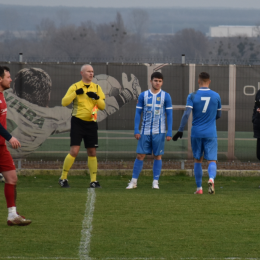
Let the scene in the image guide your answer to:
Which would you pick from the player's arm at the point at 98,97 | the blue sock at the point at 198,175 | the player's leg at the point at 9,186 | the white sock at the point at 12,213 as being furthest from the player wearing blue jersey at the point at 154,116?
the white sock at the point at 12,213

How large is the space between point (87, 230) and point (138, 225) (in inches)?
25.1

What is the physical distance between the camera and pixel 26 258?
207 inches

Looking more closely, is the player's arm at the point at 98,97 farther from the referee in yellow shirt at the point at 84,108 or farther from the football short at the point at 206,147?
the football short at the point at 206,147

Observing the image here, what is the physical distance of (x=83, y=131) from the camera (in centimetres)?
1080

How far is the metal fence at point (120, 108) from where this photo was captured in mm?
13336

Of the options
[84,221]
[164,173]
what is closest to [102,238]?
[84,221]

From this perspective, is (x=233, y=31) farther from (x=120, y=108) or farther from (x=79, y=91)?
(x=79, y=91)

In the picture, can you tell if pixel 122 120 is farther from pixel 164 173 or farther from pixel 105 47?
pixel 105 47

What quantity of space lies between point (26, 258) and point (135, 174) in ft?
18.8

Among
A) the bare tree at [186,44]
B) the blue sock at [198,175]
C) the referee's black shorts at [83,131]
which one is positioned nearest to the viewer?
the blue sock at [198,175]

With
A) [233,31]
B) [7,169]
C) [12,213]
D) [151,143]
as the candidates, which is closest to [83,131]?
[151,143]

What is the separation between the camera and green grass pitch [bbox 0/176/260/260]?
5.55 m

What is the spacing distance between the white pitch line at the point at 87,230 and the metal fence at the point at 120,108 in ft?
14.0

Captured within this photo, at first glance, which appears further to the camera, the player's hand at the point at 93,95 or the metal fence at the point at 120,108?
the metal fence at the point at 120,108
